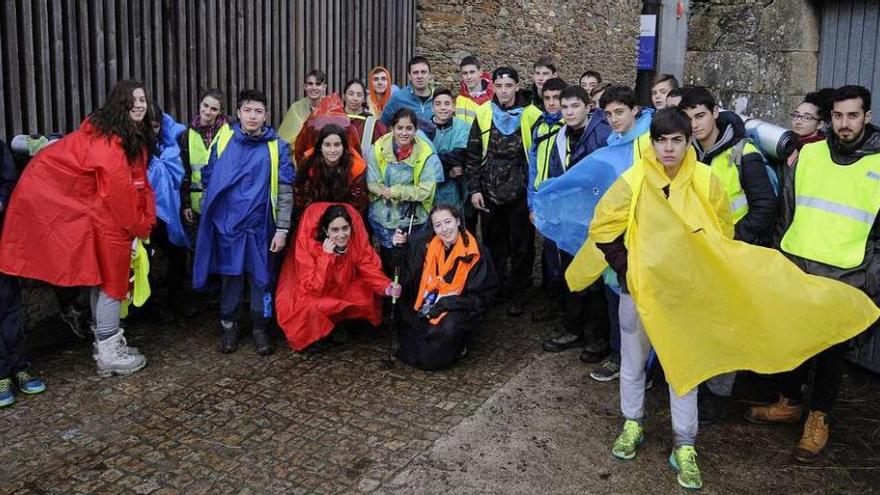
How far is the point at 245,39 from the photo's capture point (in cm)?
732

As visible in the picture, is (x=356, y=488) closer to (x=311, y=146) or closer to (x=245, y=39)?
(x=311, y=146)

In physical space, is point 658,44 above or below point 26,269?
above

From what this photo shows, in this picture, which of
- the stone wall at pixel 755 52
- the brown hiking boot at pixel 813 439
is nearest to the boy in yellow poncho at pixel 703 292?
the brown hiking boot at pixel 813 439

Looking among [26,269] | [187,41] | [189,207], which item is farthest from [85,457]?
[187,41]

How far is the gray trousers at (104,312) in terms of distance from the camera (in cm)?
503

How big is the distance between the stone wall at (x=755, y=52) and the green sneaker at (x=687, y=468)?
9.65 ft

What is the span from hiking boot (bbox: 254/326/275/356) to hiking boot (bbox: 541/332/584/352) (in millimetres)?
1902

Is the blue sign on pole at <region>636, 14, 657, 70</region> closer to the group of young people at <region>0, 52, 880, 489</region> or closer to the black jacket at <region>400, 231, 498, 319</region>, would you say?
the group of young people at <region>0, 52, 880, 489</region>

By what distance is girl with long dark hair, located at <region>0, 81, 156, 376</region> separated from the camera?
475cm

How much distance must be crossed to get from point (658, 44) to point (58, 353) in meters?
12.2

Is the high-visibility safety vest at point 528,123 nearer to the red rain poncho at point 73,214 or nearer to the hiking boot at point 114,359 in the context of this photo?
the red rain poncho at point 73,214

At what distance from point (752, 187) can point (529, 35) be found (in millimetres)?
6992

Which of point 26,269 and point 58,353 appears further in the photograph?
point 58,353

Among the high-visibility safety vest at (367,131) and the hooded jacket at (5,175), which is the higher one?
the high-visibility safety vest at (367,131)
